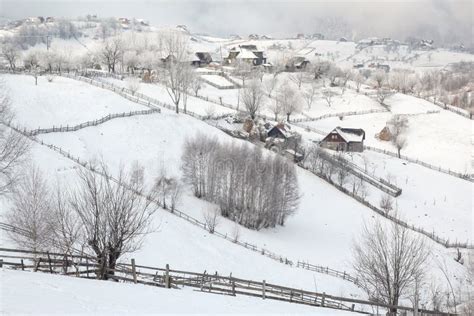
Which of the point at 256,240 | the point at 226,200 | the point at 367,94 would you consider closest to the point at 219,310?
the point at 256,240

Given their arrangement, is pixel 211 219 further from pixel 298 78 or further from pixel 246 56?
pixel 246 56

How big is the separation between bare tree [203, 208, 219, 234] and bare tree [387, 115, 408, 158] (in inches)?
1489

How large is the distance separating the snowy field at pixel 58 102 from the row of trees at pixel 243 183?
17.1 metres

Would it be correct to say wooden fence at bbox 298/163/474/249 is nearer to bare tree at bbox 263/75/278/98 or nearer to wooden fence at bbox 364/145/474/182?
wooden fence at bbox 364/145/474/182

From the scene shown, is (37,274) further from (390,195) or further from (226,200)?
(390,195)

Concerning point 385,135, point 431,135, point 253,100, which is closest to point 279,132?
point 253,100

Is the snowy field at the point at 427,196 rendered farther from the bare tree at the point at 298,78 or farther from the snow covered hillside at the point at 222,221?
the bare tree at the point at 298,78

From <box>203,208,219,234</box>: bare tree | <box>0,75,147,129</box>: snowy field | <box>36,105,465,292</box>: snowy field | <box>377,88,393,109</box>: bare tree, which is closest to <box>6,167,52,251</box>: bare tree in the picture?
<box>36,105,465,292</box>: snowy field

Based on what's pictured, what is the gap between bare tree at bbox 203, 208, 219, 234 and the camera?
38.7m

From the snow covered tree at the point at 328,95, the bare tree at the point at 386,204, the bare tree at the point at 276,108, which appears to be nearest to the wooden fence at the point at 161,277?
the bare tree at the point at 386,204

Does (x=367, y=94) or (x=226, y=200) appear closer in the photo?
(x=226, y=200)

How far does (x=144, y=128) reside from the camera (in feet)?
180

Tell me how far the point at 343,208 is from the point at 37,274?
37073 mm

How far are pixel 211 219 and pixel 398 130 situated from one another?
50.1 m
